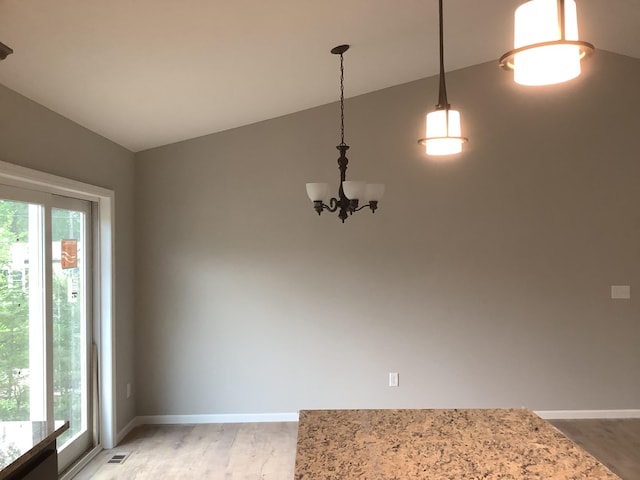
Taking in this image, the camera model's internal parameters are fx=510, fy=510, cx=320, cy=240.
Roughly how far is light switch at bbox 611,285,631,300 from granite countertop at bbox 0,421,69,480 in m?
4.42

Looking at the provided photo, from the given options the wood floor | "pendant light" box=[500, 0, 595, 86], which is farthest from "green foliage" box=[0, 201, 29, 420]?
"pendant light" box=[500, 0, 595, 86]

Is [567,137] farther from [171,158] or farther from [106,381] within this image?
[106,381]

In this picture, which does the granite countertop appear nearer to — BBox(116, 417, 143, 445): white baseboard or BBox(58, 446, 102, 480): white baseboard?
BBox(58, 446, 102, 480): white baseboard

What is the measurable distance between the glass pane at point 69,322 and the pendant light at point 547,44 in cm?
302

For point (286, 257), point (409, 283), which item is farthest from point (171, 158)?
point (409, 283)

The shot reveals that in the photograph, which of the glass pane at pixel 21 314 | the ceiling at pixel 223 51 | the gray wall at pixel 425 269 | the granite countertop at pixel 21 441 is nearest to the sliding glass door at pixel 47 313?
the glass pane at pixel 21 314

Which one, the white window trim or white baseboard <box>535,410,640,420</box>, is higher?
the white window trim

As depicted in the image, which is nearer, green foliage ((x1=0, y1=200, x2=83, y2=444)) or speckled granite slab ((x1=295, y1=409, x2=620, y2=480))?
speckled granite slab ((x1=295, y1=409, x2=620, y2=480))

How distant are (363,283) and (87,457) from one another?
99.4 inches

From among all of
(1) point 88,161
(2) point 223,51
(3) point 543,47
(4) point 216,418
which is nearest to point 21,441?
(3) point 543,47

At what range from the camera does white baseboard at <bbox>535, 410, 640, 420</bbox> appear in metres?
4.50

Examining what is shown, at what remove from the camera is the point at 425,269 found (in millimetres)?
4527

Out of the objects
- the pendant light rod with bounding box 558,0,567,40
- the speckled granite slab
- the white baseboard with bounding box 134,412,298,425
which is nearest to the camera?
the pendant light rod with bounding box 558,0,567,40

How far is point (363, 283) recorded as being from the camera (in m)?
4.52
